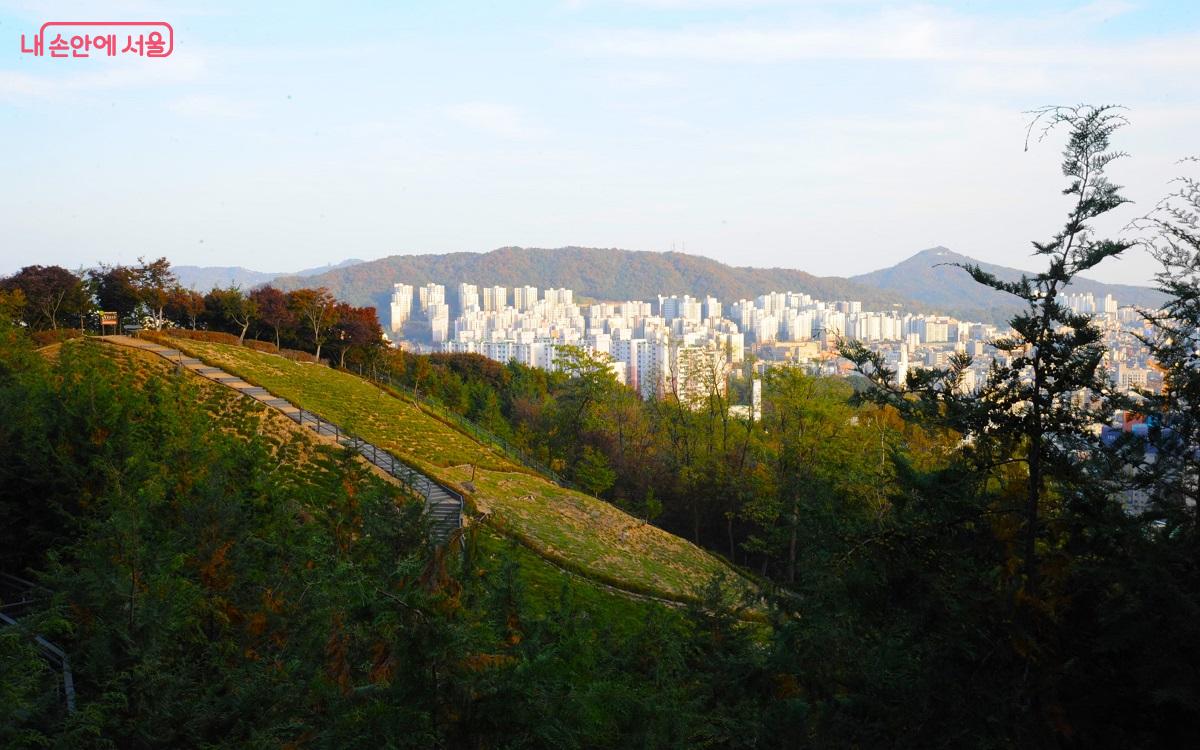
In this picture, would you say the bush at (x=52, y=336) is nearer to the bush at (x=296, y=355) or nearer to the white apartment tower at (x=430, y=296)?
the bush at (x=296, y=355)

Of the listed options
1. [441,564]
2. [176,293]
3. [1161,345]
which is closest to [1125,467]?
[1161,345]

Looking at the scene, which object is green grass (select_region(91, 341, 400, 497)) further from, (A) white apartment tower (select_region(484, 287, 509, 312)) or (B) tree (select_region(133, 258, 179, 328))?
(A) white apartment tower (select_region(484, 287, 509, 312))

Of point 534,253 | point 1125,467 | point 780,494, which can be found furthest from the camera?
point 534,253

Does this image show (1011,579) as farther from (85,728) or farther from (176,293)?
(176,293)

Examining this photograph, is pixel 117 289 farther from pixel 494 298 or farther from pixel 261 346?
pixel 494 298

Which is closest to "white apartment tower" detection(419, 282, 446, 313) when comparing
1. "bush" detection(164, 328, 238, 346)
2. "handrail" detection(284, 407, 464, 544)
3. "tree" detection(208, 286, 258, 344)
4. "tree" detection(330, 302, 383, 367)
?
"tree" detection(330, 302, 383, 367)

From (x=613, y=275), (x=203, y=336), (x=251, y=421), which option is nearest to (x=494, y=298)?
(x=613, y=275)
